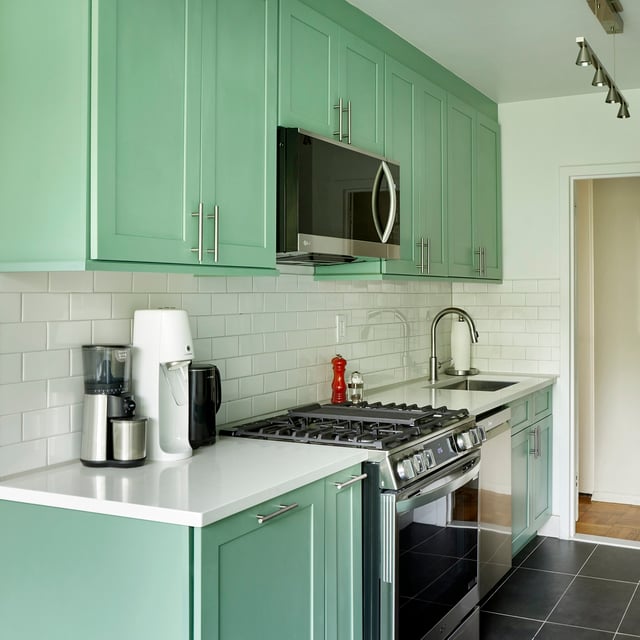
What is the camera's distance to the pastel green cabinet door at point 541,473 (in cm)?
449

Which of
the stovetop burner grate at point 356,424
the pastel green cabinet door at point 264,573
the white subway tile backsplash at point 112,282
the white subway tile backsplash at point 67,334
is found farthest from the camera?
the stovetop burner grate at point 356,424

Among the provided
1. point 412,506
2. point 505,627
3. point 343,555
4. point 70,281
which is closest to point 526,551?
point 505,627

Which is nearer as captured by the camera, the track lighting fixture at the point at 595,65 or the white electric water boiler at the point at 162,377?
the white electric water boiler at the point at 162,377

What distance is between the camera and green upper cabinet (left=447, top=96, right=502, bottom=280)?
13.8 ft

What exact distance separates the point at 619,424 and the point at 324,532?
397cm

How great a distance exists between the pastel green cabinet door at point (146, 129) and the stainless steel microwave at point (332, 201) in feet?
1.52

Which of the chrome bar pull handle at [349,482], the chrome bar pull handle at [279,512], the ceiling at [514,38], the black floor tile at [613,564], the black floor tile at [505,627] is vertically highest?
the ceiling at [514,38]

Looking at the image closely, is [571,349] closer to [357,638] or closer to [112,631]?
[357,638]

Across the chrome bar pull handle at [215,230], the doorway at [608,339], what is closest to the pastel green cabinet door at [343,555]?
the chrome bar pull handle at [215,230]

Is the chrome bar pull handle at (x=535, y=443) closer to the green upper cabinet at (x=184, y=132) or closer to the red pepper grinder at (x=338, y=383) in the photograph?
the red pepper grinder at (x=338, y=383)

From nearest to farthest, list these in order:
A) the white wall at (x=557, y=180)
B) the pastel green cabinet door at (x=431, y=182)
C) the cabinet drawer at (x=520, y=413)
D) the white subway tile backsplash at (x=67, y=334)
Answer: the white subway tile backsplash at (x=67, y=334), the pastel green cabinet door at (x=431, y=182), the cabinet drawer at (x=520, y=413), the white wall at (x=557, y=180)

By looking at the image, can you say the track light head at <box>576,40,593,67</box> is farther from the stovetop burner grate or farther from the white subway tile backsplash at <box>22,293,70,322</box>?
the white subway tile backsplash at <box>22,293,70,322</box>

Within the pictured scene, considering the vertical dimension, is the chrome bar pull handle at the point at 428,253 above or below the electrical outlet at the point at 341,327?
above

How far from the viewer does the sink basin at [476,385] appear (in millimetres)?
4547
